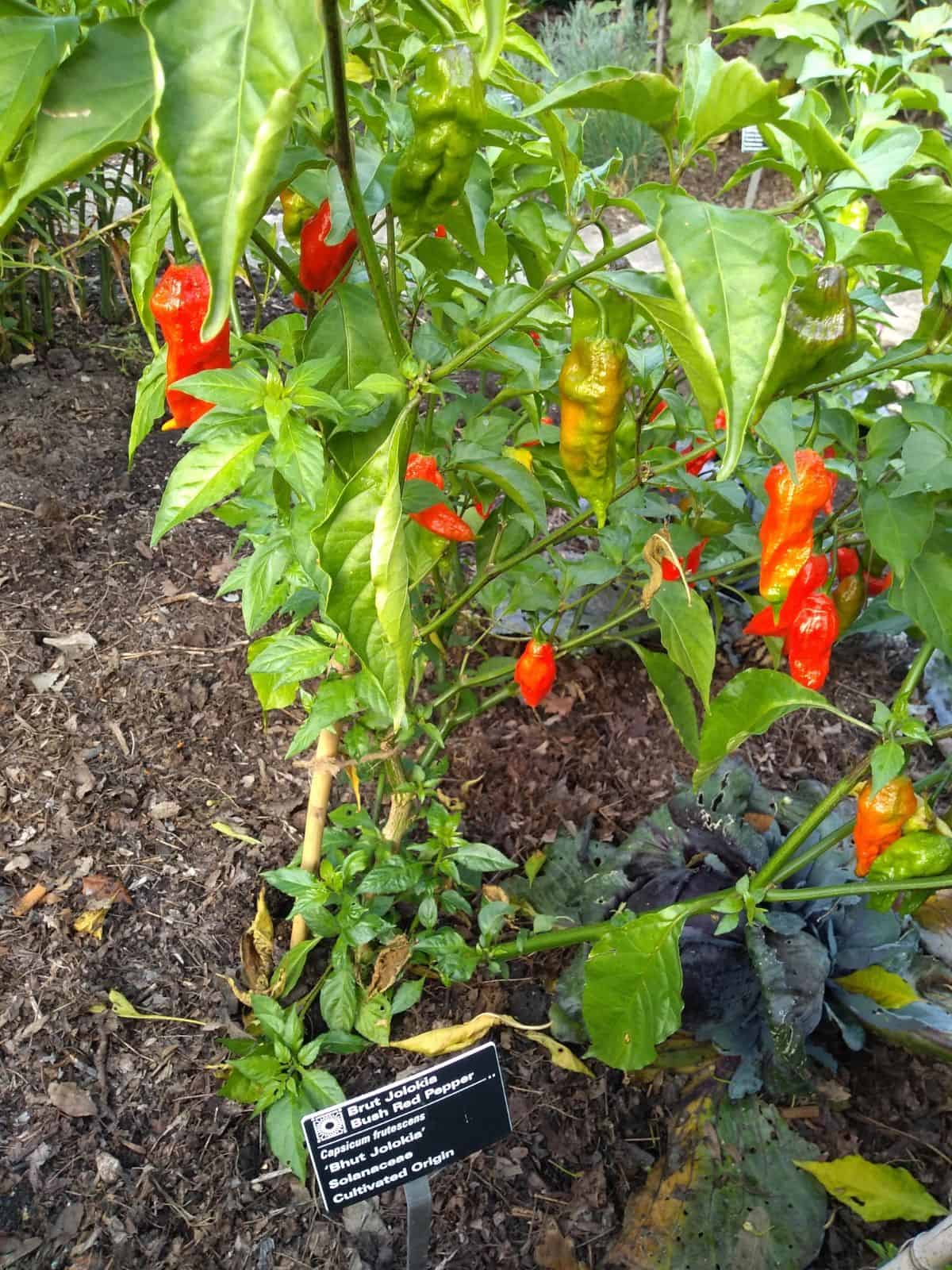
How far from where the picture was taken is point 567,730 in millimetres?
2264

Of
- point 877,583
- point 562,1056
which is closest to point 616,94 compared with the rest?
point 877,583

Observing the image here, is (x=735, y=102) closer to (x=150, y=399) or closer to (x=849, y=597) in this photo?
(x=150, y=399)

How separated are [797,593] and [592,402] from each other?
467 mm

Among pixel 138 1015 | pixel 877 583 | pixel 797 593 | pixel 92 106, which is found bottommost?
pixel 138 1015

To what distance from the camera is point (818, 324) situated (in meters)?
0.75

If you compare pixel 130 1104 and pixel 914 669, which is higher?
pixel 914 669

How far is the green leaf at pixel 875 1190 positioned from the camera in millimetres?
1447

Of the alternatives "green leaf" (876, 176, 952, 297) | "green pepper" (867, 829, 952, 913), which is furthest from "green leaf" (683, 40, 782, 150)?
"green pepper" (867, 829, 952, 913)

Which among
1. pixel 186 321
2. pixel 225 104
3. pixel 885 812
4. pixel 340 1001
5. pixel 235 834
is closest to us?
pixel 225 104

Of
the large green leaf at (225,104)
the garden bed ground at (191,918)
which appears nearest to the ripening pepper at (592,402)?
the large green leaf at (225,104)

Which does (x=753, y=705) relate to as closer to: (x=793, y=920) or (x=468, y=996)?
(x=793, y=920)

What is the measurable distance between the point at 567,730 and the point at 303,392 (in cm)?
153

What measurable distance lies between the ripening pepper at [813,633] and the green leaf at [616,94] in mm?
699

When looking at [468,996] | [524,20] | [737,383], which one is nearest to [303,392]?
[737,383]
